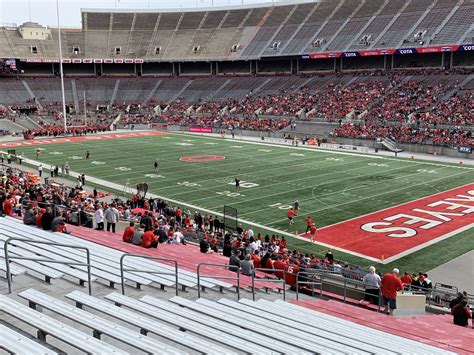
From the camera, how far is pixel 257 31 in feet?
256

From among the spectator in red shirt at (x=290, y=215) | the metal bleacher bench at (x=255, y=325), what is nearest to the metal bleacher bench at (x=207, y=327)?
the metal bleacher bench at (x=255, y=325)

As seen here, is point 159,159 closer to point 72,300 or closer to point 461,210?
point 461,210

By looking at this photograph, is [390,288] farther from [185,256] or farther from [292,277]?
[185,256]

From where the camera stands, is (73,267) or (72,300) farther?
(73,267)

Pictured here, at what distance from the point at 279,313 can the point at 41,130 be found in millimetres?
55856

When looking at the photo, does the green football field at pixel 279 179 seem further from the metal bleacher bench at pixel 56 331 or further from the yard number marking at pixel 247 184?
the metal bleacher bench at pixel 56 331

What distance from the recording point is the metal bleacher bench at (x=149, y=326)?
19.2 ft

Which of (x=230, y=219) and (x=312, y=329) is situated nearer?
(x=312, y=329)

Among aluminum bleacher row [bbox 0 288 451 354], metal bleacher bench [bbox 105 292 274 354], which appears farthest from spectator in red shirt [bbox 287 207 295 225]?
metal bleacher bench [bbox 105 292 274 354]

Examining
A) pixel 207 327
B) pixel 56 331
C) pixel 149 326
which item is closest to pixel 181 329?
pixel 207 327

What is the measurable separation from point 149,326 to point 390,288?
671 cm

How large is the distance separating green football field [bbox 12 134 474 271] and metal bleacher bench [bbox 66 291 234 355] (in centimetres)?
1299

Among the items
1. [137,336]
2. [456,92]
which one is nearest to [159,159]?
[456,92]

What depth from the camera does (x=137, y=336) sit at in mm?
5824
